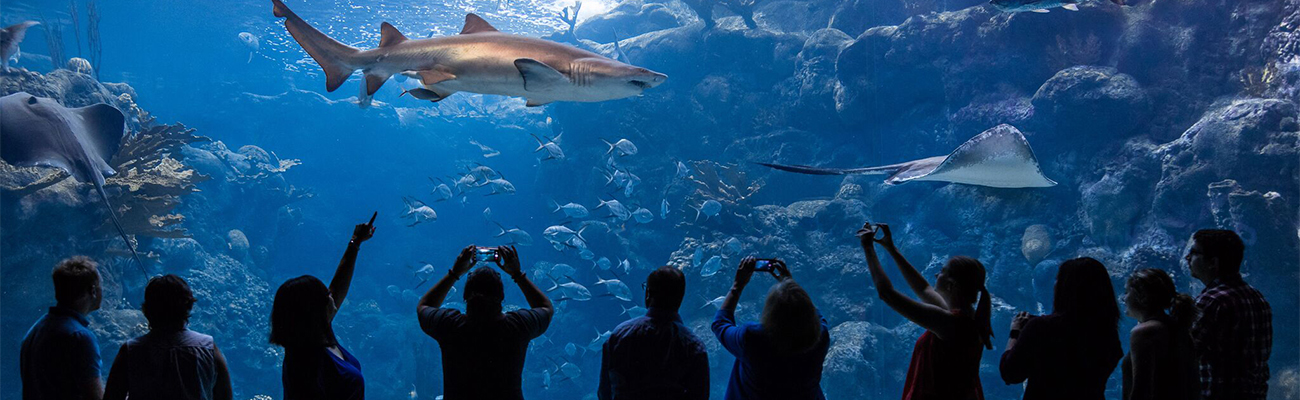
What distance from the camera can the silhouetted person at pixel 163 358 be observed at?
2002 millimetres

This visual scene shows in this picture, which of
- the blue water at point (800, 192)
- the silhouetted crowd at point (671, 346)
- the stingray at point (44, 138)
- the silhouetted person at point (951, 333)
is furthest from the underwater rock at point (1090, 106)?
the stingray at point (44, 138)

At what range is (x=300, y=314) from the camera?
1.92 metres

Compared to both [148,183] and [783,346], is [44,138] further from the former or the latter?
[783,346]

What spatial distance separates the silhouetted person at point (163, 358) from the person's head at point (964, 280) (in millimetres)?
2748

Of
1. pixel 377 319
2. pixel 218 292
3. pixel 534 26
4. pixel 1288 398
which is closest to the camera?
pixel 1288 398

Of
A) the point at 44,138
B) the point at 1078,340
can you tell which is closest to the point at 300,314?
the point at 1078,340

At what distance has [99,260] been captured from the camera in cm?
825

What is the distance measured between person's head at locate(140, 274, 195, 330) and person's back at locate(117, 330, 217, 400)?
0.13ft

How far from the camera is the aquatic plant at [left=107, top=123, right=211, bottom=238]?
27.2 ft

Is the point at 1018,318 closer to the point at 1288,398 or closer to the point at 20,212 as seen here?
the point at 1288,398

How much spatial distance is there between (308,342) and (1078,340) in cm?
267

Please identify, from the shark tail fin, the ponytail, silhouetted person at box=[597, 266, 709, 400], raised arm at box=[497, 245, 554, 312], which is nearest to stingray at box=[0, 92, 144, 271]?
the shark tail fin

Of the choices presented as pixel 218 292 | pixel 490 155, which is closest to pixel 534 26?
pixel 490 155

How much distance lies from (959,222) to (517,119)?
19.2m
